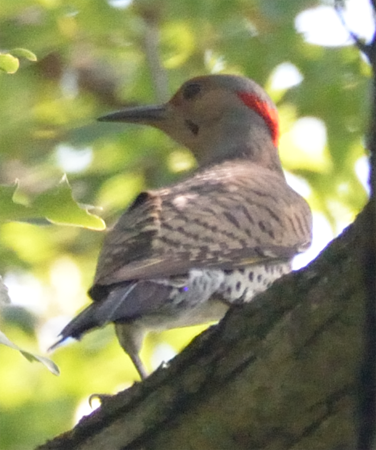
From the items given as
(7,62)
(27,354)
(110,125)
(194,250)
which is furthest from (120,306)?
(110,125)

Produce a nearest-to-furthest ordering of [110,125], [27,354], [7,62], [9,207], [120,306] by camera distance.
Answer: [27,354], [7,62], [9,207], [120,306], [110,125]

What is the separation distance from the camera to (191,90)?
5.52 meters

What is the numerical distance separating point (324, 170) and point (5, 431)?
231cm

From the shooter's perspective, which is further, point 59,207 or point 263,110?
point 263,110

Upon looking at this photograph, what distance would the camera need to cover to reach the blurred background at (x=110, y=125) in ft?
16.2

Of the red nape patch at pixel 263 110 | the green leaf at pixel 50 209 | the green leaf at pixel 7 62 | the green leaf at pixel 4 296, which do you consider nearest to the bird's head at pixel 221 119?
the red nape patch at pixel 263 110

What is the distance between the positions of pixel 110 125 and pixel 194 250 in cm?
174

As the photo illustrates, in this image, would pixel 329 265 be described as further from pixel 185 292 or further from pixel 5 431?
pixel 5 431

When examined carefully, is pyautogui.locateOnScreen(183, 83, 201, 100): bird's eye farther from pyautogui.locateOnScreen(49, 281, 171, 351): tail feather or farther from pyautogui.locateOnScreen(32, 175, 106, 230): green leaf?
pyautogui.locateOnScreen(32, 175, 106, 230): green leaf

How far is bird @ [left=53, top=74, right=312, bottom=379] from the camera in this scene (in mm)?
3045

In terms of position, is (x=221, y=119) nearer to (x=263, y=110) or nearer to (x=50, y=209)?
(x=263, y=110)

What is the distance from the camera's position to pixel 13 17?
497cm

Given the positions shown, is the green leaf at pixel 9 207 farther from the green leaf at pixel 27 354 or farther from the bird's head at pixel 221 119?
the bird's head at pixel 221 119

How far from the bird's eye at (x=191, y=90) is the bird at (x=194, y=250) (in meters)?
0.44
